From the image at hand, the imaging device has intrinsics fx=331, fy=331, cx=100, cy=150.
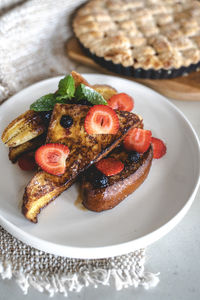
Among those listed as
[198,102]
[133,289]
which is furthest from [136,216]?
[198,102]

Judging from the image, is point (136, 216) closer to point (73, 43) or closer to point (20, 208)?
point (20, 208)

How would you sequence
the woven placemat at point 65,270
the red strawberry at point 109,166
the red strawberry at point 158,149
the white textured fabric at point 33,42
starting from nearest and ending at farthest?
the woven placemat at point 65,270 < the red strawberry at point 109,166 < the red strawberry at point 158,149 < the white textured fabric at point 33,42

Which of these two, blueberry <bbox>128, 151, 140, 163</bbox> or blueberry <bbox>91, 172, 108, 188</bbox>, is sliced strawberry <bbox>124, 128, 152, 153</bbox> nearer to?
blueberry <bbox>128, 151, 140, 163</bbox>

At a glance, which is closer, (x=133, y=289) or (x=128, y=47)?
(x=133, y=289)

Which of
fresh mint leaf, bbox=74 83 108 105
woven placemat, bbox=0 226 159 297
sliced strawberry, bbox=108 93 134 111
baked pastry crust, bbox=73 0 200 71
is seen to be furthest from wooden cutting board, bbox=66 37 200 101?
woven placemat, bbox=0 226 159 297

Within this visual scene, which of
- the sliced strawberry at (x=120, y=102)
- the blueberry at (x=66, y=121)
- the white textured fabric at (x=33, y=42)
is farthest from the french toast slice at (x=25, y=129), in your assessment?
the white textured fabric at (x=33, y=42)

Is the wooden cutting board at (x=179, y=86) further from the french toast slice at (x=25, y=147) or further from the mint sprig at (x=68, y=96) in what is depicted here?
the french toast slice at (x=25, y=147)
